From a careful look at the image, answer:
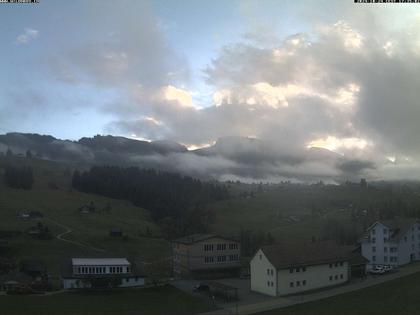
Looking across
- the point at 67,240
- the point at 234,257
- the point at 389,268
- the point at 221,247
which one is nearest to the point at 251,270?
the point at 221,247

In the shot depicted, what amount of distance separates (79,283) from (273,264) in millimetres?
27513

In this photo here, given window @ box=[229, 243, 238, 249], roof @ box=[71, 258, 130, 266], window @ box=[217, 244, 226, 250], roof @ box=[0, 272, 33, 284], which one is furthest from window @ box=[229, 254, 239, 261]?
roof @ box=[0, 272, 33, 284]

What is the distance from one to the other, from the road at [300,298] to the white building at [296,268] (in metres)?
2.07

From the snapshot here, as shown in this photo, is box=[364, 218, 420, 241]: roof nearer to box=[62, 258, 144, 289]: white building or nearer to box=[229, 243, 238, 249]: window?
box=[229, 243, 238, 249]: window

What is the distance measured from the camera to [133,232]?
467 feet

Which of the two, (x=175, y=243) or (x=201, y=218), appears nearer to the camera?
(x=175, y=243)

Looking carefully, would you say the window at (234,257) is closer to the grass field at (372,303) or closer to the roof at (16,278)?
the grass field at (372,303)

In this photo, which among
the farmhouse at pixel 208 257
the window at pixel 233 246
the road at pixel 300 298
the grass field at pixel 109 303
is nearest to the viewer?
the grass field at pixel 109 303

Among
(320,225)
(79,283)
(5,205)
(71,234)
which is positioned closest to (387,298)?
(79,283)

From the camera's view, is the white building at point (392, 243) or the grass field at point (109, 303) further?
the white building at point (392, 243)

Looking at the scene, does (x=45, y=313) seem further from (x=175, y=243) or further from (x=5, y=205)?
(x=5, y=205)

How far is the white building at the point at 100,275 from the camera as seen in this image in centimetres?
7125

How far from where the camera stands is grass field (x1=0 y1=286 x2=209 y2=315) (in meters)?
53.7

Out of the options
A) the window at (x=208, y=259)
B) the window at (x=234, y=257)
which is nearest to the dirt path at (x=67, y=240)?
the window at (x=208, y=259)
